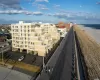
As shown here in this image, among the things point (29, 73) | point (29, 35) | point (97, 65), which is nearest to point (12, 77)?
point (29, 73)

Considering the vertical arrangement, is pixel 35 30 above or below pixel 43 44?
above

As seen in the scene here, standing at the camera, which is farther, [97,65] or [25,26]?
[25,26]

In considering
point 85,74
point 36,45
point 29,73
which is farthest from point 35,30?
point 85,74

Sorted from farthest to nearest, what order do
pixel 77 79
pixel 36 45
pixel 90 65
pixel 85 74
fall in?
pixel 36 45, pixel 90 65, pixel 85 74, pixel 77 79

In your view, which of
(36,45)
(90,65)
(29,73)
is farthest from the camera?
(36,45)

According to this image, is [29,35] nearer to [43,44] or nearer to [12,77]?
[43,44]

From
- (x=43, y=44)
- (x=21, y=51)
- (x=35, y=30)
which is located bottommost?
(x=21, y=51)

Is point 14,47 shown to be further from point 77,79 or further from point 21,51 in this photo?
point 77,79

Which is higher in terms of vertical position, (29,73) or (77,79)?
(77,79)

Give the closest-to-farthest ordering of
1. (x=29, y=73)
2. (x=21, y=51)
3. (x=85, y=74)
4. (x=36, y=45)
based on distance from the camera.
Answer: (x=85, y=74) < (x=29, y=73) < (x=36, y=45) < (x=21, y=51)
